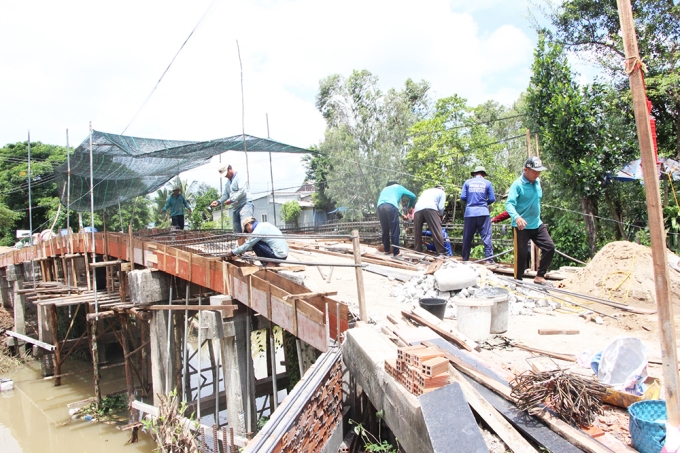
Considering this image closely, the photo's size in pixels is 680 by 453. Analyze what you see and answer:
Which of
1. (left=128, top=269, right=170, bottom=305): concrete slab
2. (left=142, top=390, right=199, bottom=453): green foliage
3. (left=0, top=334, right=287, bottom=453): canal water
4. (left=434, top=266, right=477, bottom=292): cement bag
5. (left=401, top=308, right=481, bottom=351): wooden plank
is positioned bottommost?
(left=0, top=334, right=287, bottom=453): canal water

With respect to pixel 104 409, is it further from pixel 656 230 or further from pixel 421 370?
pixel 656 230

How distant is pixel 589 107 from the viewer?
12.2 m

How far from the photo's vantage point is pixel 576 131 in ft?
39.2

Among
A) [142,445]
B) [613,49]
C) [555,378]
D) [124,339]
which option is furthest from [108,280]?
[613,49]

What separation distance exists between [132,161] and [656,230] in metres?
12.6

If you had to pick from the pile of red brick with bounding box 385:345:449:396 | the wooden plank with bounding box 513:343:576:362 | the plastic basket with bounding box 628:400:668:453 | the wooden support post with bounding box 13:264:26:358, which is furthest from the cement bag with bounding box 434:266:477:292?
the wooden support post with bounding box 13:264:26:358

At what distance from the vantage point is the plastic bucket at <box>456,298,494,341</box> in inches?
184

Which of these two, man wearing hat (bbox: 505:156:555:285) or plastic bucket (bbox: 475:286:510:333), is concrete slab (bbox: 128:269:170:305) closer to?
man wearing hat (bbox: 505:156:555:285)

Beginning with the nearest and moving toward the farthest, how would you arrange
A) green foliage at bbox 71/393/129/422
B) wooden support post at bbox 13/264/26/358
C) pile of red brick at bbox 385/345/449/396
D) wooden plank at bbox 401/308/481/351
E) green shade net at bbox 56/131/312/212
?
pile of red brick at bbox 385/345/449/396, wooden plank at bbox 401/308/481/351, green shade net at bbox 56/131/312/212, green foliage at bbox 71/393/129/422, wooden support post at bbox 13/264/26/358

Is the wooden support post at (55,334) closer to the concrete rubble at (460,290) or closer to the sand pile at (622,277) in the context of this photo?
the concrete rubble at (460,290)

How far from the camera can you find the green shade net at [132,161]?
11.6 m

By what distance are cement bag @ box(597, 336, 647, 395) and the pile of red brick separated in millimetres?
1105

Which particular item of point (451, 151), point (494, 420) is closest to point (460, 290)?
point (494, 420)

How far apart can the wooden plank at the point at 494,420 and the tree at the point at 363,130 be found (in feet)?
73.8
